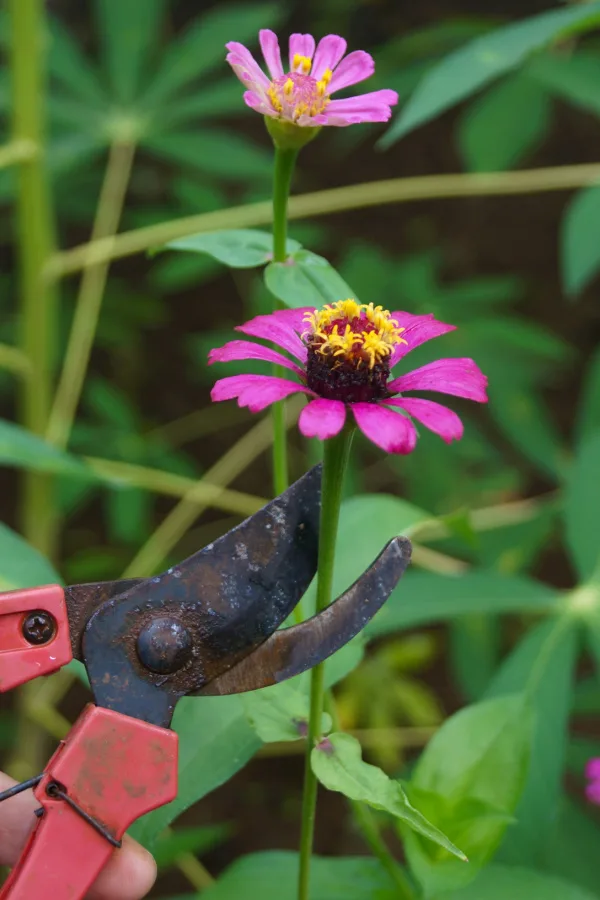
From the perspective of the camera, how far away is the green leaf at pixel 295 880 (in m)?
0.60

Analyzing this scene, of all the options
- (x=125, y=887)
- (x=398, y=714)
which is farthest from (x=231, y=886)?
(x=398, y=714)

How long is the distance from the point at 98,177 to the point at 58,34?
241 millimetres

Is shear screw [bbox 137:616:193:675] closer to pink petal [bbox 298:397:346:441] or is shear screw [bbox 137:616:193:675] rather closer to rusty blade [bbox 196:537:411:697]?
rusty blade [bbox 196:537:411:697]

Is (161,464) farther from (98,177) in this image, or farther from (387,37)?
(387,37)

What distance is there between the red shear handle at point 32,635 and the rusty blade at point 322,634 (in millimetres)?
75

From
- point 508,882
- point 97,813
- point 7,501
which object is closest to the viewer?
point 97,813

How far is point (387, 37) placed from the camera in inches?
61.9

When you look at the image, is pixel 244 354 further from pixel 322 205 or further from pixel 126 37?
pixel 126 37

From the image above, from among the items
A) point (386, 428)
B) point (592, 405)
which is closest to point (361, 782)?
point (386, 428)

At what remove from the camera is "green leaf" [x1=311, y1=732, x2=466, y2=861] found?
0.40m

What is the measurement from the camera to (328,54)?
0.51 meters

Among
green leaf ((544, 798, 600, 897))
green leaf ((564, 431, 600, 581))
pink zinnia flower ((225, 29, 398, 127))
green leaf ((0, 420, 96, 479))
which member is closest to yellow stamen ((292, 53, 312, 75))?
pink zinnia flower ((225, 29, 398, 127))

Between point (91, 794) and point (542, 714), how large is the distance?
0.39m

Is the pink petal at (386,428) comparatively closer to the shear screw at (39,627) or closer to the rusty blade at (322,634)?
the rusty blade at (322,634)
